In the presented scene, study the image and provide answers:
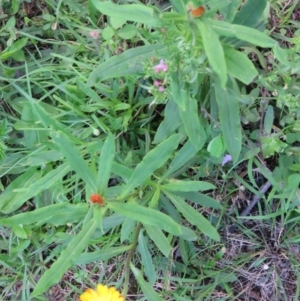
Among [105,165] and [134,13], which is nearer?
[134,13]

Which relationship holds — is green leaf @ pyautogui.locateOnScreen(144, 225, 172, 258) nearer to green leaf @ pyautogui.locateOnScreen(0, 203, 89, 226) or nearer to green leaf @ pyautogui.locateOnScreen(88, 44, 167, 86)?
green leaf @ pyautogui.locateOnScreen(0, 203, 89, 226)

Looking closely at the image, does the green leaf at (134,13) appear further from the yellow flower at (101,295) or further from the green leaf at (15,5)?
the green leaf at (15,5)

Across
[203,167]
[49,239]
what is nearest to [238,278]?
[203,167]

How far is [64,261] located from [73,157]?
1.00 feet

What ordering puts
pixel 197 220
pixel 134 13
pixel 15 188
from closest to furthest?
pixel 134 13, pixel 197 220, pixel 15 188

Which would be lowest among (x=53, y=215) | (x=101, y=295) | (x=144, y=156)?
(x=101, y=295)

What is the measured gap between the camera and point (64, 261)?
145 cm

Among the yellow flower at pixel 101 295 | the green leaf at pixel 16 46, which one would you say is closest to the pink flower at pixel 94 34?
the green leaf at pixel 16 46

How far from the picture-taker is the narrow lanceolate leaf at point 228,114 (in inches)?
61.5

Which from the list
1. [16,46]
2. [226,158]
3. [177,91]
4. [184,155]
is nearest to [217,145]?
[184,155]

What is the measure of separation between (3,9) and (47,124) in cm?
84

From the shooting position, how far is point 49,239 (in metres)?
2.15

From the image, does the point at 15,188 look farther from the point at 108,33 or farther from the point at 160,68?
the point at 160,68

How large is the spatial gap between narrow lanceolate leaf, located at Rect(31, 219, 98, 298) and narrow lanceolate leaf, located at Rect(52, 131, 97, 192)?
12 cm
